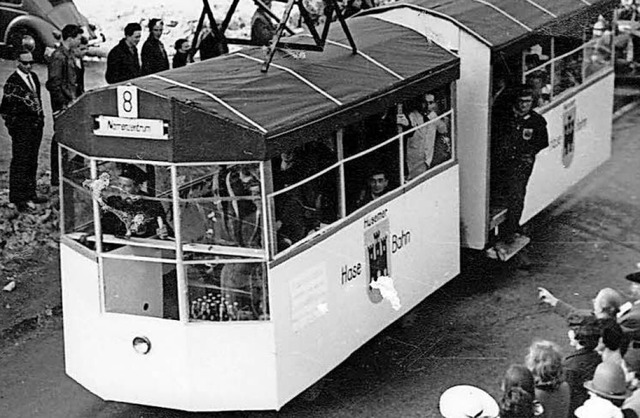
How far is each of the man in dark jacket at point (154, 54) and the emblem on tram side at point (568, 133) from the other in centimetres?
495

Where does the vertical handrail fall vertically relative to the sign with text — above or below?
below

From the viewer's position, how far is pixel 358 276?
31.2 ft

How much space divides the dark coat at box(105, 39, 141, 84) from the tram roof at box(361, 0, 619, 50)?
3.82m

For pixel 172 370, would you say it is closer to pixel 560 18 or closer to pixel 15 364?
pixel 15 364

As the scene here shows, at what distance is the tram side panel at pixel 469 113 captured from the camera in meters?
11.5

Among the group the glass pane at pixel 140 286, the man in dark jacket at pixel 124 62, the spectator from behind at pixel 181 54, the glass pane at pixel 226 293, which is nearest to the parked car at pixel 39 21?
the spectator from behind at pixel 181 54

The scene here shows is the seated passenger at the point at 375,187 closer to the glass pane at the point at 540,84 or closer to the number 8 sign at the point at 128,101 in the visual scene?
the number 8 sign at the point at 128,101

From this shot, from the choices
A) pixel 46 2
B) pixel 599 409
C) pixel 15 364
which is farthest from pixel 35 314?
pixel 46 2

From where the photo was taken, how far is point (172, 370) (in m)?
8.41

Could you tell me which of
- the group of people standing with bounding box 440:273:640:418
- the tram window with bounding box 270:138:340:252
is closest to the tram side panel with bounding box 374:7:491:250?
the tram window with bounding box 270:138:340:252

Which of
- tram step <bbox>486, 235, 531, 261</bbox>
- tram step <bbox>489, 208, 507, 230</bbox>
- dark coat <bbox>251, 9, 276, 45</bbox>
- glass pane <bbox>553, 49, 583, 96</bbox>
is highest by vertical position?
dark coat <bbox>251, 9, 276, 45</bbox>

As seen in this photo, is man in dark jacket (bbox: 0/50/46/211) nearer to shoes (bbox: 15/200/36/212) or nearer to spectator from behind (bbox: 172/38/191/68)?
shoes (bbox: 15/200/36/212)

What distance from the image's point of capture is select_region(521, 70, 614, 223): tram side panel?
1299 cm

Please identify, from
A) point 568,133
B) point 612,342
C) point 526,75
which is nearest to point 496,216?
point 526,75
